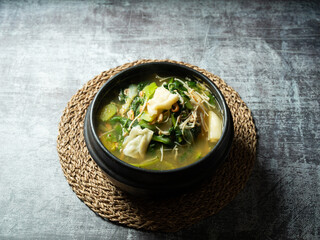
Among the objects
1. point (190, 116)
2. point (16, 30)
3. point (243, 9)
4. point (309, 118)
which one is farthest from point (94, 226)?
point (243, 9)

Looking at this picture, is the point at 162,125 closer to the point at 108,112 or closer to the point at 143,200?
the point at 108,112

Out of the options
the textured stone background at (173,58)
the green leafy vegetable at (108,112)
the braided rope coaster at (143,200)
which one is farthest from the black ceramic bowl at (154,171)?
the textured stone background at (173,58)

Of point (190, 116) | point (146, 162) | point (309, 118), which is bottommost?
point (309, 118)

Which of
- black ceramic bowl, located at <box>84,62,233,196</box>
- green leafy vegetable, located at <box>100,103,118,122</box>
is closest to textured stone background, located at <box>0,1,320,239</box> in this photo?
black ceramic bowl, located at <box>84,62,233,196</box>

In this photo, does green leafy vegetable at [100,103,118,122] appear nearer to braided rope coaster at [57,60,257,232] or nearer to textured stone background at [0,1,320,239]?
braided rope coaster at [57,60,257,232]

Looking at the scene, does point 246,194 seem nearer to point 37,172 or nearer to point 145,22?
point 37,172

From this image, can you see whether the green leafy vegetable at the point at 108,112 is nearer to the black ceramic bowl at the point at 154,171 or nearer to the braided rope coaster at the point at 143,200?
the black ceramic bowl at the point at 154,171
